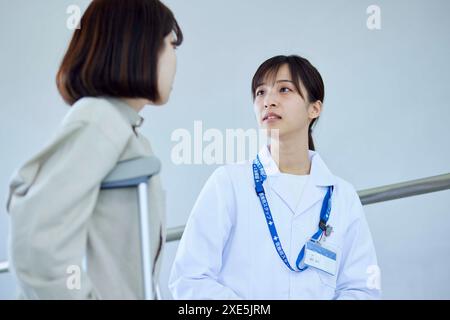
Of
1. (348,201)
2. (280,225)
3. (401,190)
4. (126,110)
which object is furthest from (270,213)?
(126,110)

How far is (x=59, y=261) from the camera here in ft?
3.04

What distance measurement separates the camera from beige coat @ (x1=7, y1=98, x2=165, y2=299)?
0.93m

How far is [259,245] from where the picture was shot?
1634 mm

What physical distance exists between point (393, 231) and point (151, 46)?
58.0 inches

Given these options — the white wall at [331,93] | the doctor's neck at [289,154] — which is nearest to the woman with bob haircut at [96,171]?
the doctor's neck at [289,154]

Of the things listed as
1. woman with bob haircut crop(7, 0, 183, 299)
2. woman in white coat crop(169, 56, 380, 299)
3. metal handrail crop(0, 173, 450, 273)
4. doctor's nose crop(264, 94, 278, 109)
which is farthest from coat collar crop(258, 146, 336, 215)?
woman with bob haircut crop(7, 0, 183, 299)

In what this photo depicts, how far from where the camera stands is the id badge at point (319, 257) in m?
1.57

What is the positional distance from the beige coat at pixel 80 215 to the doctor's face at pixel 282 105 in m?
0.74

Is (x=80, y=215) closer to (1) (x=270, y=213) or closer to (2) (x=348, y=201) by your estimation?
(1) (x=270, y=213)

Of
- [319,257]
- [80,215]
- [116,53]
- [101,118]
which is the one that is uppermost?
[116,53]

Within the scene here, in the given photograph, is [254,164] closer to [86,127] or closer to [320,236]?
[320,236]

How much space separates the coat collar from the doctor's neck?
1.0 inches

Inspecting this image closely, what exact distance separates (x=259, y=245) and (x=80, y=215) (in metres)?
0.76

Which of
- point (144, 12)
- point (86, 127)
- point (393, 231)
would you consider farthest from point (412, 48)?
point (86, 127)
